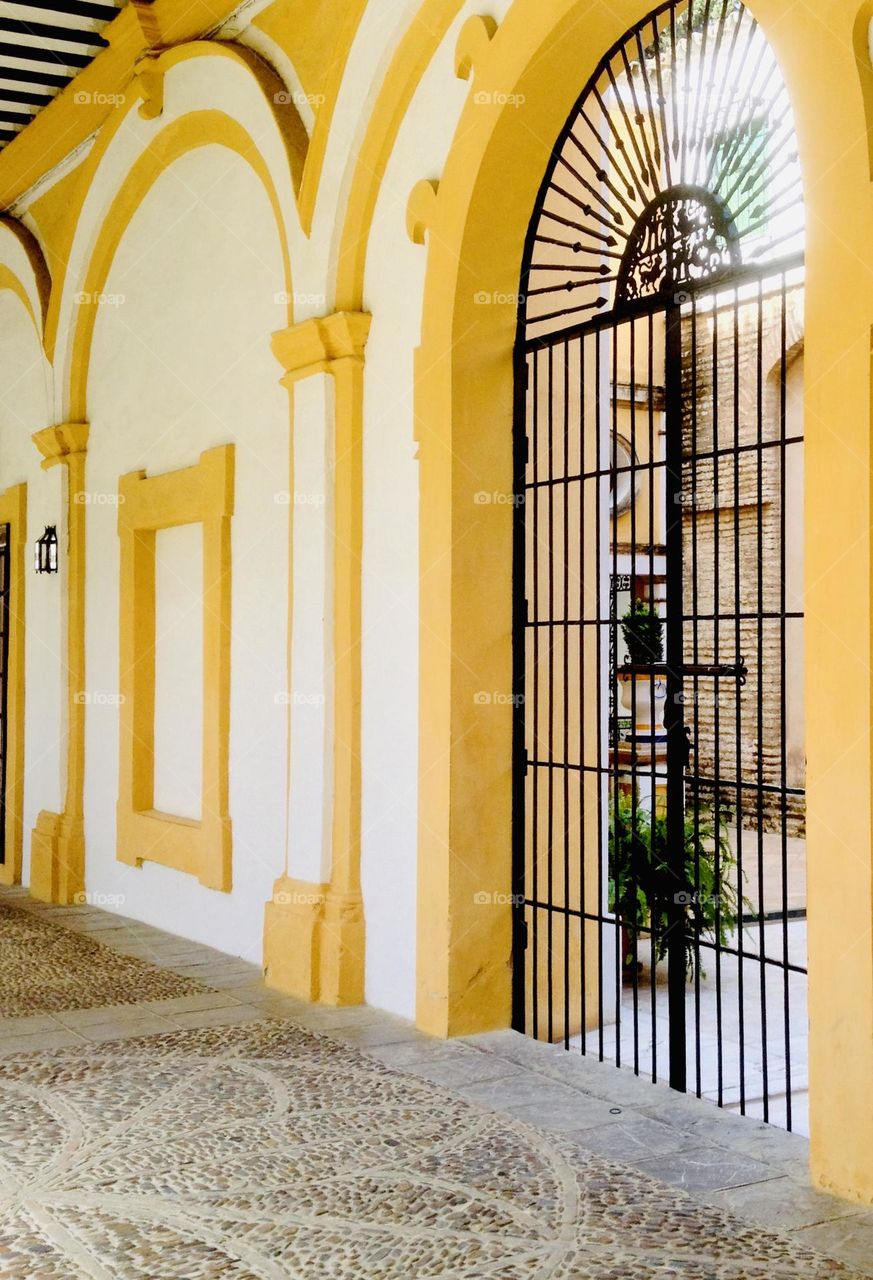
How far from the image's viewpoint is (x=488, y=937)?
6.23 m

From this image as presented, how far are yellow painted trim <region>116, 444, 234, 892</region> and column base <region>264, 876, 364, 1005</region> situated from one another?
1.27 metres

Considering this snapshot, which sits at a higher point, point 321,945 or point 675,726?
point 675,726

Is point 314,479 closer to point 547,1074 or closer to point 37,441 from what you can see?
point 547,1074

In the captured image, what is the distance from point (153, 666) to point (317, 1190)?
19.0 ft

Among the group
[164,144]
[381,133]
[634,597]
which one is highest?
[164,144]

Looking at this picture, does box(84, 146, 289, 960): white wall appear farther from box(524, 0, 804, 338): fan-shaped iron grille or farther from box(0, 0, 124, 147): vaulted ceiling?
box(524, 0, 804, 338): fan-shaped iron grille

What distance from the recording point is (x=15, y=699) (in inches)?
464

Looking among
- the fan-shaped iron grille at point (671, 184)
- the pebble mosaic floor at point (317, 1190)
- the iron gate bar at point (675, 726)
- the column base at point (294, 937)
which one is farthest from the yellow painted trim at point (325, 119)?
the pebble mosaic floor at point (317, 1190)

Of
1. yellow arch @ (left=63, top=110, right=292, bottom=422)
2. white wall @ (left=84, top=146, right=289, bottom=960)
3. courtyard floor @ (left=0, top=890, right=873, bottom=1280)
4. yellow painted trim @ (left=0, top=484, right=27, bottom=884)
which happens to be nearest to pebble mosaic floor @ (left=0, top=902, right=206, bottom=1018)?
courtyard floor @ (left=0, top=890, right=873, bottom=1280)

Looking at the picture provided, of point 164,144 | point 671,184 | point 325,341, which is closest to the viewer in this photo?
point 671,184

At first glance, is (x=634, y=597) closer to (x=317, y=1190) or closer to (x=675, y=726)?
(x=675, y=726)

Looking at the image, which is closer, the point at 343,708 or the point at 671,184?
the point at 671,184

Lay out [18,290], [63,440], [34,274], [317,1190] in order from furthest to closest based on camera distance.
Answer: [18,290] → [34,274] → [63,440] → [317,1190]

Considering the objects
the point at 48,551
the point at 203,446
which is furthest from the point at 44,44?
the point at 48,551
